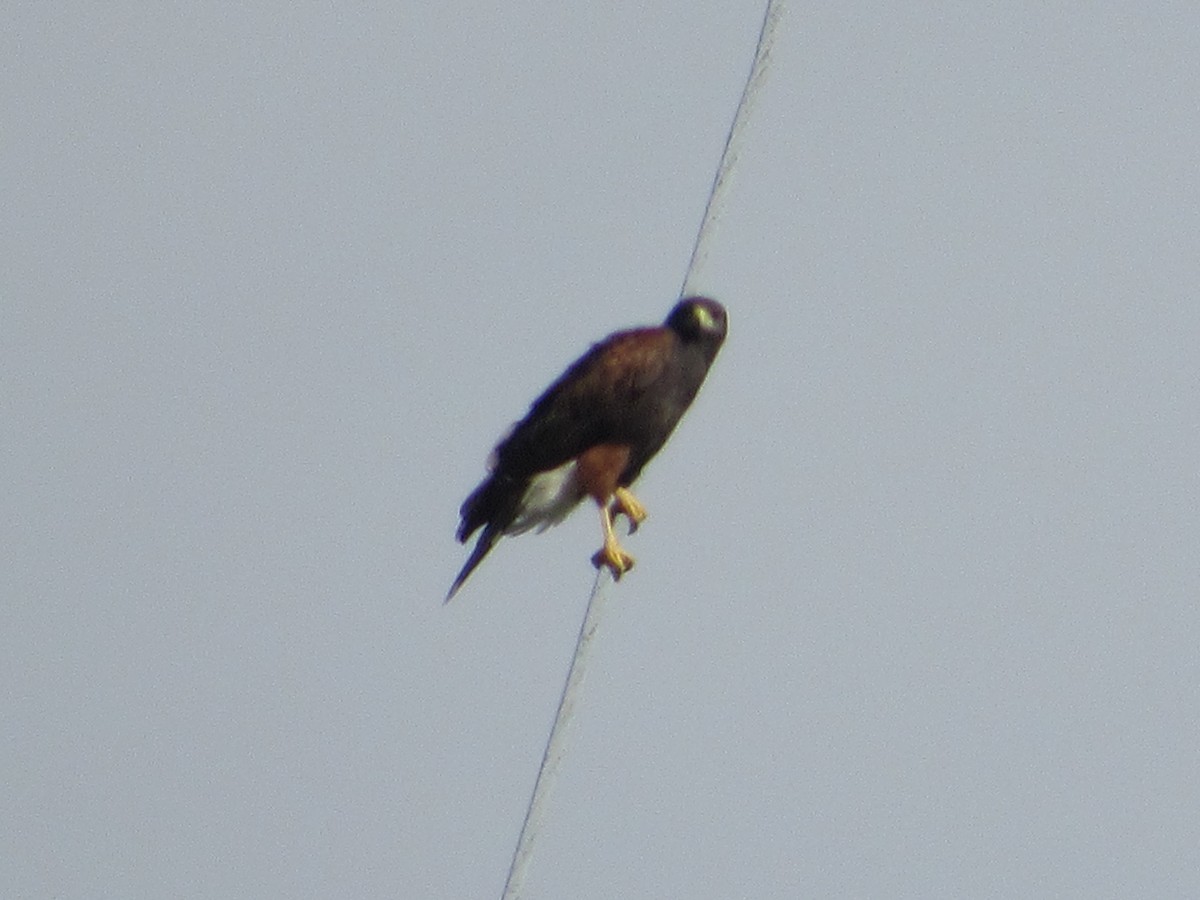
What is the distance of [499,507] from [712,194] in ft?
10.1

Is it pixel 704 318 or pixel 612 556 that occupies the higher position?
pixel 704 318

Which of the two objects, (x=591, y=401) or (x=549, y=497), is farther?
(x=549, y=497)

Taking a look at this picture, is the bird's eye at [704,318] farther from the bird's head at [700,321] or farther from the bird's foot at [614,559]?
the bird's foot at [614,559]

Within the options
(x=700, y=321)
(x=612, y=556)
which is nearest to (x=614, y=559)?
(x=612, y=556)

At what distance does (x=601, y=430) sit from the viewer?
11.2 metres

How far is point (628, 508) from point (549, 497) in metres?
0.41

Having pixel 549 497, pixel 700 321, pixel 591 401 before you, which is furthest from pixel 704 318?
pixel 549 497

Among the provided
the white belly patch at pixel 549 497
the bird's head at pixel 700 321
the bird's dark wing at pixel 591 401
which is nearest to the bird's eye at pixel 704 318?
the bird's head at pixel 700 321

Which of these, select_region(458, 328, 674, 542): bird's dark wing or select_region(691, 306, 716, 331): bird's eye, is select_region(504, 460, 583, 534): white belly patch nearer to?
select_region(458, 328, 674, 542): bird's dark wing

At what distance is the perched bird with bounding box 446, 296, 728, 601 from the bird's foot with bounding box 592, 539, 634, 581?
0.89 ft

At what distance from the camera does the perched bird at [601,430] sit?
11.2 m

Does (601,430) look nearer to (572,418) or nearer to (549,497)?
(572,418)

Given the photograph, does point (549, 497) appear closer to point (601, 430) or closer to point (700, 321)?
point (601, 430)

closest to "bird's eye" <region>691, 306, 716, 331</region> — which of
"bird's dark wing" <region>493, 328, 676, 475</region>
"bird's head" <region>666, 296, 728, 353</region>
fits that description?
"bird's head" <region>666, 296, 728, 353</region>
